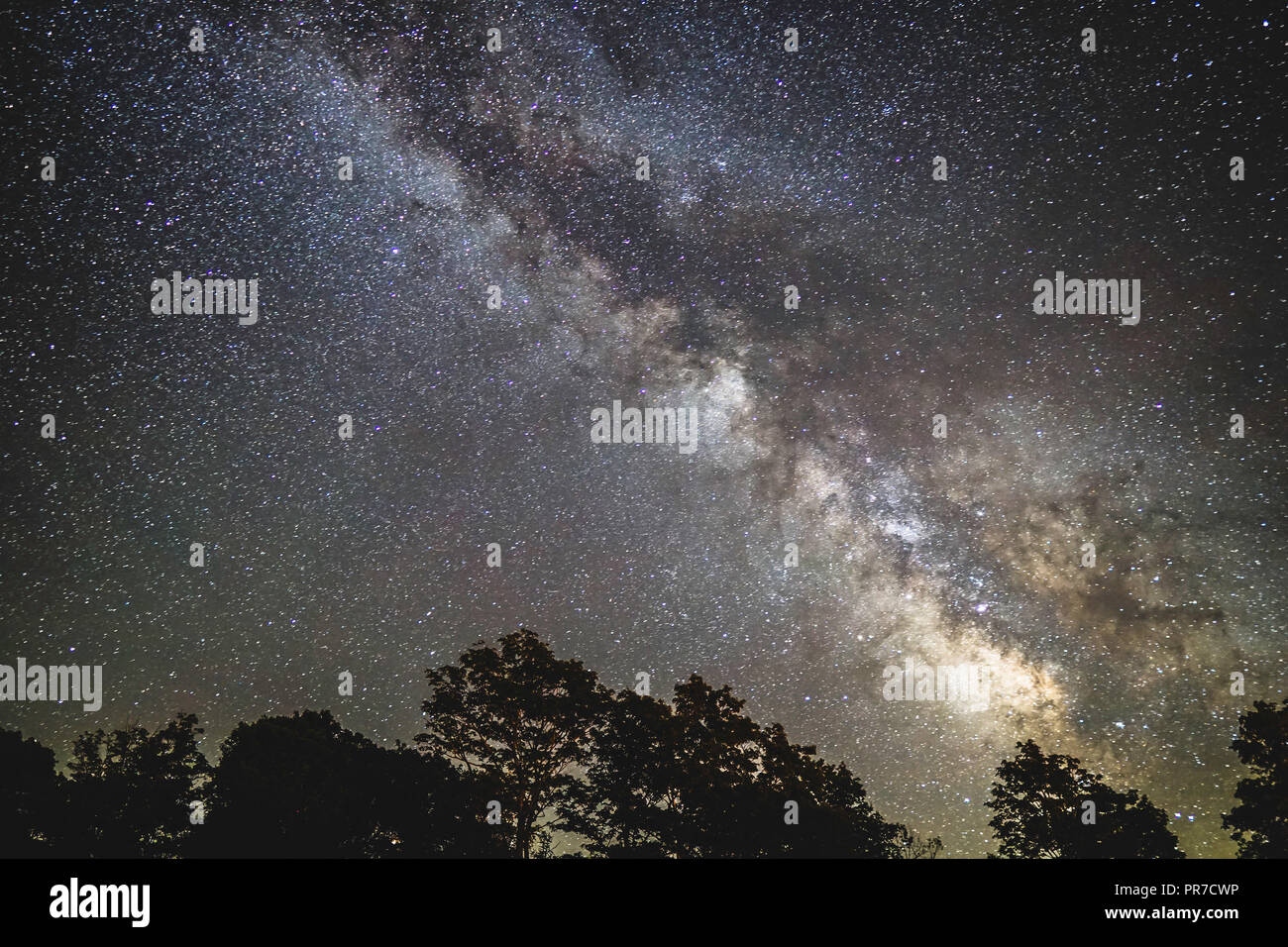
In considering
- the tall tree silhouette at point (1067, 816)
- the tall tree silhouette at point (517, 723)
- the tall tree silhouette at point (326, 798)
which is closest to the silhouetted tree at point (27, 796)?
the tall tree silhouette at point (326, 798)

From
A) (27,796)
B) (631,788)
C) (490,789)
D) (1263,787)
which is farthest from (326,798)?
(1263,787)

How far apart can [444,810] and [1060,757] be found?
932 inches

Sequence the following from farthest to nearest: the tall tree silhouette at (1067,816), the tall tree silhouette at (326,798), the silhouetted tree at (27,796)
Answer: the tall tree silhouette at (1067,816) < the silhouetted tree at (27,796) < the tall tree silhouette at (326,798)

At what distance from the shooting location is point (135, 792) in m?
23.5

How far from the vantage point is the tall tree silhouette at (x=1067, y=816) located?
85.9 feet

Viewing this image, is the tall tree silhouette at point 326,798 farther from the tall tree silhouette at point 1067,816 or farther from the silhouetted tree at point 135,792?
the tall tree silhouette at point 1067,816

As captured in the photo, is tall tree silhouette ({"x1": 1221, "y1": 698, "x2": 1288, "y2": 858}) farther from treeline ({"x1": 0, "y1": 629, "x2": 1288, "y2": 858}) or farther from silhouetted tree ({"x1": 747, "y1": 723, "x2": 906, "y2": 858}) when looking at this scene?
silhouetted tree ({"x1": 747, "y1": 723, "x2": 906, "y2": 858})

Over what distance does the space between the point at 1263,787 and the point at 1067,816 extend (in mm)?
6262

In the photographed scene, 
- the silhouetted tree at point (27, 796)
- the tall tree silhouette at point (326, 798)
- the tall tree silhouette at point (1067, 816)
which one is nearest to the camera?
the tall tree silhouette at point (326, 798)

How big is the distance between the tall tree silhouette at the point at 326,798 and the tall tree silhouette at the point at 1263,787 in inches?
1024

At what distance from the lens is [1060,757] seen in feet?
91.2

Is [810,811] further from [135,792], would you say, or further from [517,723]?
[135,792]
